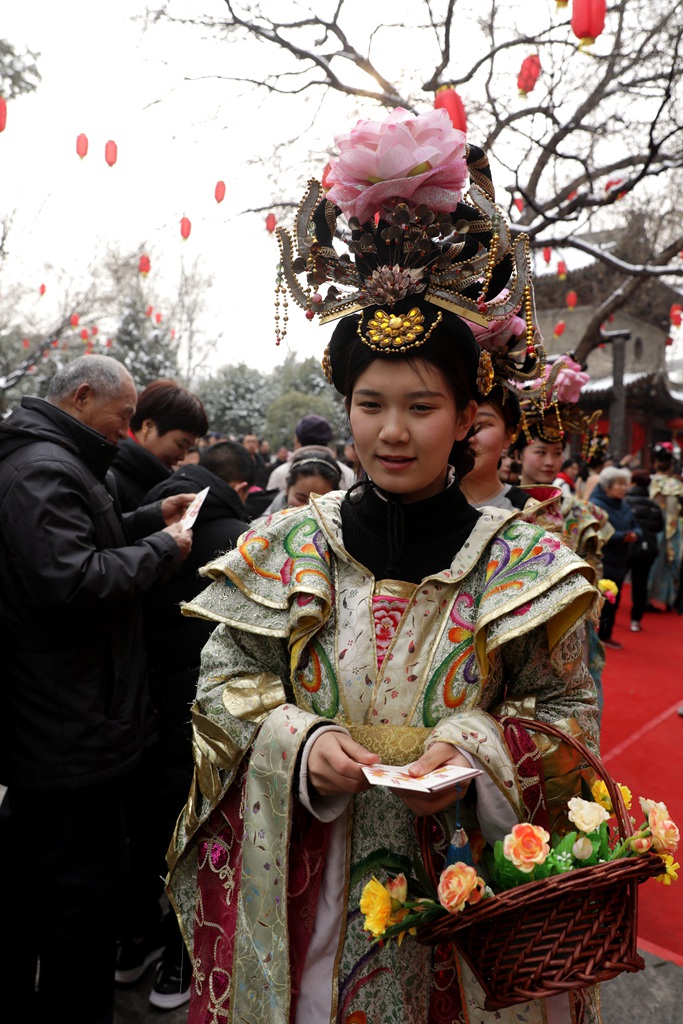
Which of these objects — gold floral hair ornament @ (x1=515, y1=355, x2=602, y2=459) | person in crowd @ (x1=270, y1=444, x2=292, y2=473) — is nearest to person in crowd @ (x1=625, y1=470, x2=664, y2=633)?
person in crowd @ (x1=270, y1=444, x2=292, y2=473)

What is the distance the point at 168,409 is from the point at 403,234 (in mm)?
1950

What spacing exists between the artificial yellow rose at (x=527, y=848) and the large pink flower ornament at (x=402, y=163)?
111 cm

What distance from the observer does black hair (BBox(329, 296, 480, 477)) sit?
1354 mm

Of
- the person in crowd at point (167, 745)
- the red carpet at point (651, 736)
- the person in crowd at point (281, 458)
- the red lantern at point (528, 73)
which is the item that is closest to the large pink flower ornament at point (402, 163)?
the person in crowd at point (167, 745)

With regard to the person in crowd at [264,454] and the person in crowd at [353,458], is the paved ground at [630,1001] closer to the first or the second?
the person in crowd at [353,458]

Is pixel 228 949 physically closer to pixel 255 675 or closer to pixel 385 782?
pixel 255 675

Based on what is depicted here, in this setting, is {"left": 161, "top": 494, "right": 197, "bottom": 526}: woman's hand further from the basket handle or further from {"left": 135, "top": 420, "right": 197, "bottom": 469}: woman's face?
the basket handle

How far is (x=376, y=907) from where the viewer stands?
3.63 ft

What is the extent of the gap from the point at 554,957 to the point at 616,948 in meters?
0.10

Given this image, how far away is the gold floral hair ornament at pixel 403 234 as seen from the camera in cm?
132

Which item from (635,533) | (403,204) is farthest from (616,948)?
(635,533)

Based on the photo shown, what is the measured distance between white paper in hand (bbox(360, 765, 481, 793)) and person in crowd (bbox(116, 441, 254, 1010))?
1.62 metres

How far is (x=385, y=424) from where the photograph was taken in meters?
1.35

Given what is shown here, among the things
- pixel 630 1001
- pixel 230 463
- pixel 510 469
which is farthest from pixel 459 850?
pixel 510 469
